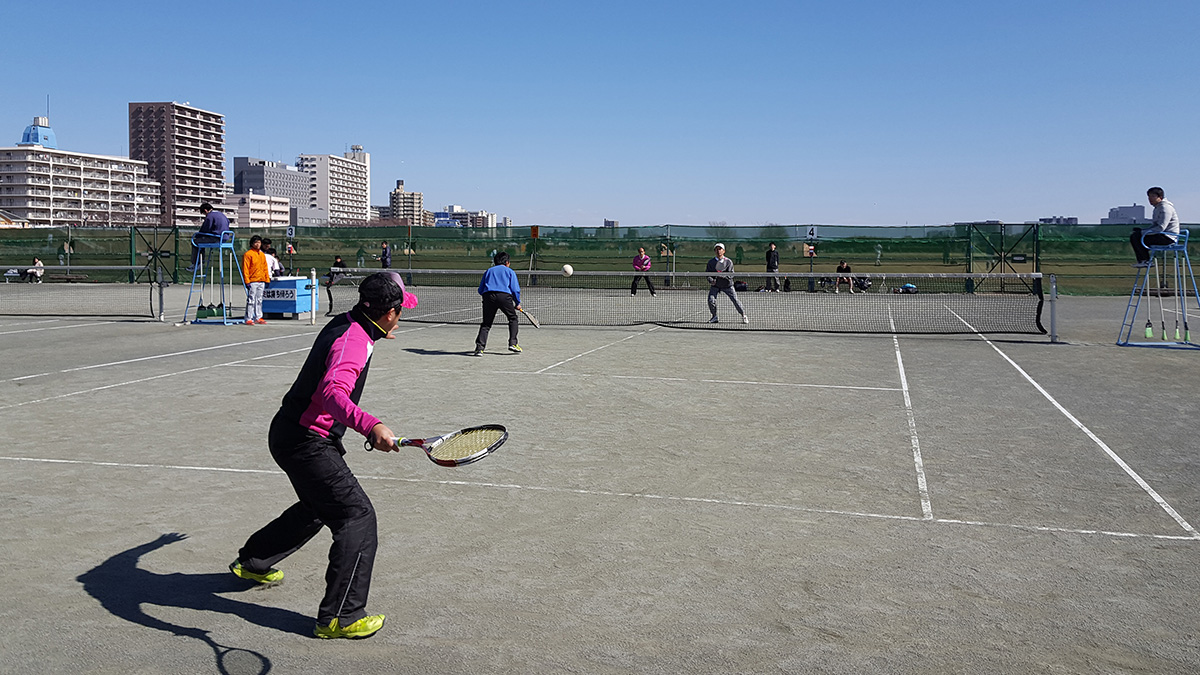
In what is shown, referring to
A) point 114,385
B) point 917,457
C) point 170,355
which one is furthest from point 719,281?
point 917,457

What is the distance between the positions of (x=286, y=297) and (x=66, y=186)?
6794 inches

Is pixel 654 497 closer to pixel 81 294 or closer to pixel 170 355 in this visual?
pixel 170 355

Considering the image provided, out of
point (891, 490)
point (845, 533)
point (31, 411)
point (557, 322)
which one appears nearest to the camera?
point (845, 533)

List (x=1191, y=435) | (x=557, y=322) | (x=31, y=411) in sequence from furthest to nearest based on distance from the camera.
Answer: (x=557, y=322) < (x=31, y=411) < (x=1191, y=435)

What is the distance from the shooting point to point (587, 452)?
831cm

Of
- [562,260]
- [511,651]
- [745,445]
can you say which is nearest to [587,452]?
[745,445]

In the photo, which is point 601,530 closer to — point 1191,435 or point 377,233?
point 1191,435

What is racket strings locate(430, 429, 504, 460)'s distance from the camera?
4703 mm

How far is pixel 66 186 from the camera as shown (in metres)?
170

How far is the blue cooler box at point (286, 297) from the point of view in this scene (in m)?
23.5

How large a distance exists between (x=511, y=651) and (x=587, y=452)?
407cm

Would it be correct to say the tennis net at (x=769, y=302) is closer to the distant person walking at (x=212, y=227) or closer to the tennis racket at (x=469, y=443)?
the distant person walking at (x=212, y=227)

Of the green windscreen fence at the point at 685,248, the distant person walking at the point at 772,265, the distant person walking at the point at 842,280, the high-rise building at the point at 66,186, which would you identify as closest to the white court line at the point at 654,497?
the distant person walking at the point at 772,265

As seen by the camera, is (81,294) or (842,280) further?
(842,280)
